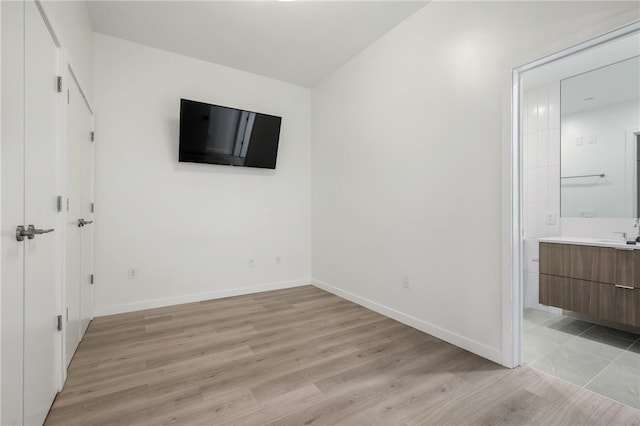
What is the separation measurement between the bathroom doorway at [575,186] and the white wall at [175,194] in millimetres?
2920

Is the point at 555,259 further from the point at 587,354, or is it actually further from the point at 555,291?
the point at 587,354

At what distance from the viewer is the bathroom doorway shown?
2.11 metres

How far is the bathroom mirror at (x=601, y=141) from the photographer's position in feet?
9.17

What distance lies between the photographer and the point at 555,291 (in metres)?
2.90

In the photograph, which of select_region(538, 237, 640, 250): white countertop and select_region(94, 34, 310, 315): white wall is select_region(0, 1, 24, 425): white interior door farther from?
select_region(538, 237, 640, 250): white countertop

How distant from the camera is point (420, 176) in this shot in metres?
2.78

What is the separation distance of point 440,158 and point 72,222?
2.98 meters

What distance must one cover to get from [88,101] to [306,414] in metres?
3.23

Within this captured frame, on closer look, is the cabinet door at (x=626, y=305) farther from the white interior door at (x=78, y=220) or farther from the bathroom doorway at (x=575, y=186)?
the white interior door at (x=78, y=220)

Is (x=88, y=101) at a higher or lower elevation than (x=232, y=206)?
higher

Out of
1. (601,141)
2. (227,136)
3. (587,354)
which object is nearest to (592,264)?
(587,354)

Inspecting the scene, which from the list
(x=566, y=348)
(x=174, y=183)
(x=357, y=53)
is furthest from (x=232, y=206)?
(x=566, y=348)

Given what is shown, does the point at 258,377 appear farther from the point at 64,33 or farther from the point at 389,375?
the point at 64,33

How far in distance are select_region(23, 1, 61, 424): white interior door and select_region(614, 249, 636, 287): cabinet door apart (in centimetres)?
402
